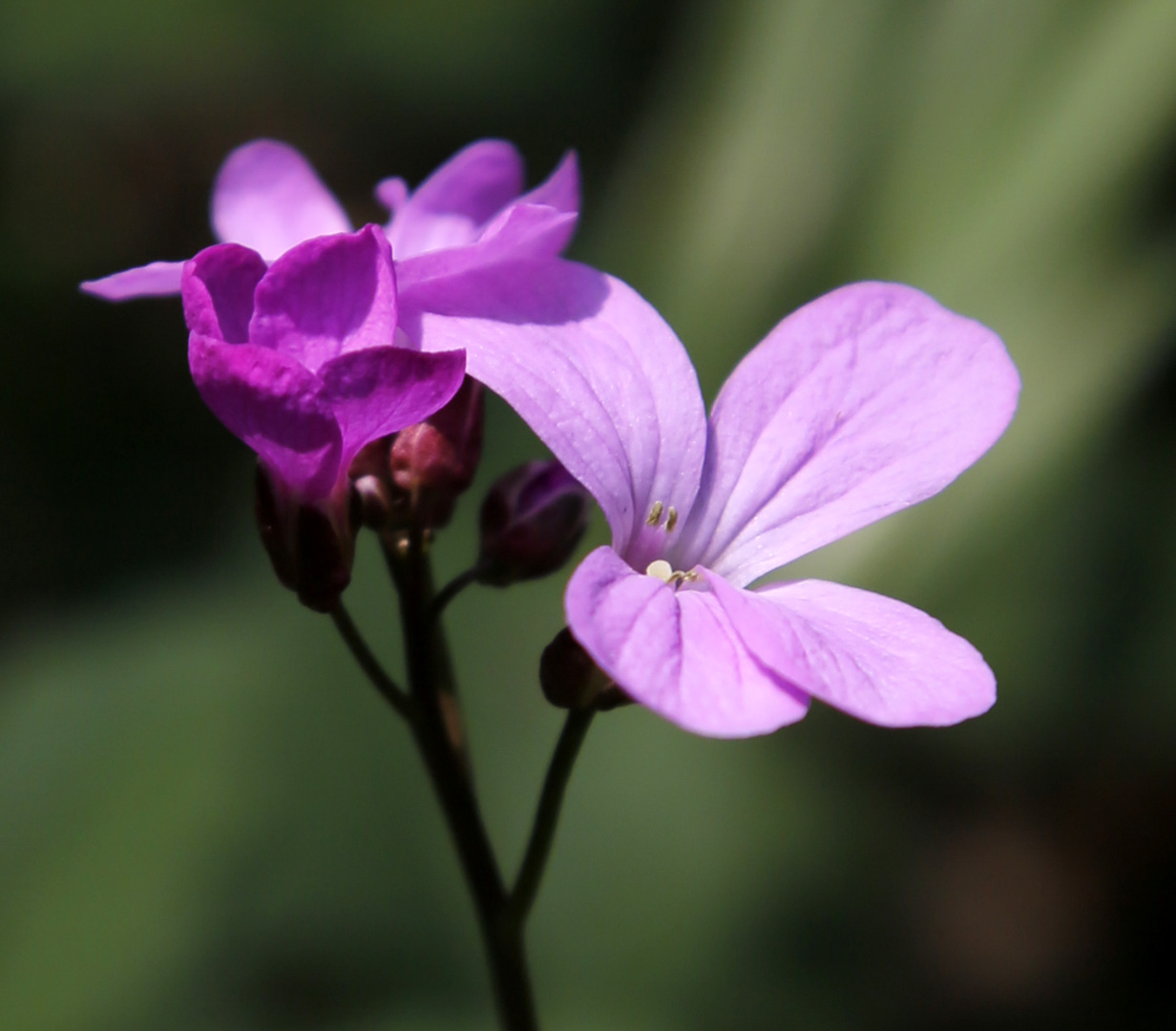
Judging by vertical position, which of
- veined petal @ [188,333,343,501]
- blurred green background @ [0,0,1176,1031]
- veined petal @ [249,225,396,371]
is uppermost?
veined petal @ [249,225,396,371]

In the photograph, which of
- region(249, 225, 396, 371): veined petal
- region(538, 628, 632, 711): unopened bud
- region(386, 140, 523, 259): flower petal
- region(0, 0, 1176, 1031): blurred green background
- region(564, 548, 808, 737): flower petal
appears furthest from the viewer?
region(0, 0, 1176, 1031): blurred green background

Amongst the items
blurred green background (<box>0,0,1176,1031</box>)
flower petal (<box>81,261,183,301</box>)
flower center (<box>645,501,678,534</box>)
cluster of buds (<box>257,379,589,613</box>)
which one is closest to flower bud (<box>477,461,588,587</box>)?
cluster of buds (<box>257,379,589,613</box>)

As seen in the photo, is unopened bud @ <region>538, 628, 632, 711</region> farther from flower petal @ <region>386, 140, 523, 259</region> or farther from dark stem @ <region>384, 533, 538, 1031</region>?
flower petal @ <region>386, 140, 523, 259</region>

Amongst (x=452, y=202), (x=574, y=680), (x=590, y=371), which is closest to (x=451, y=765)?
→ (x=574, y=680)

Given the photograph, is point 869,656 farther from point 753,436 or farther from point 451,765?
point 451,765

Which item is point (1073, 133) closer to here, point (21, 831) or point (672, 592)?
point (672, 592)

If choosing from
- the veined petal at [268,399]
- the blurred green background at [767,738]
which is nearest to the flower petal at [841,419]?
the veined petal at [268,399]
